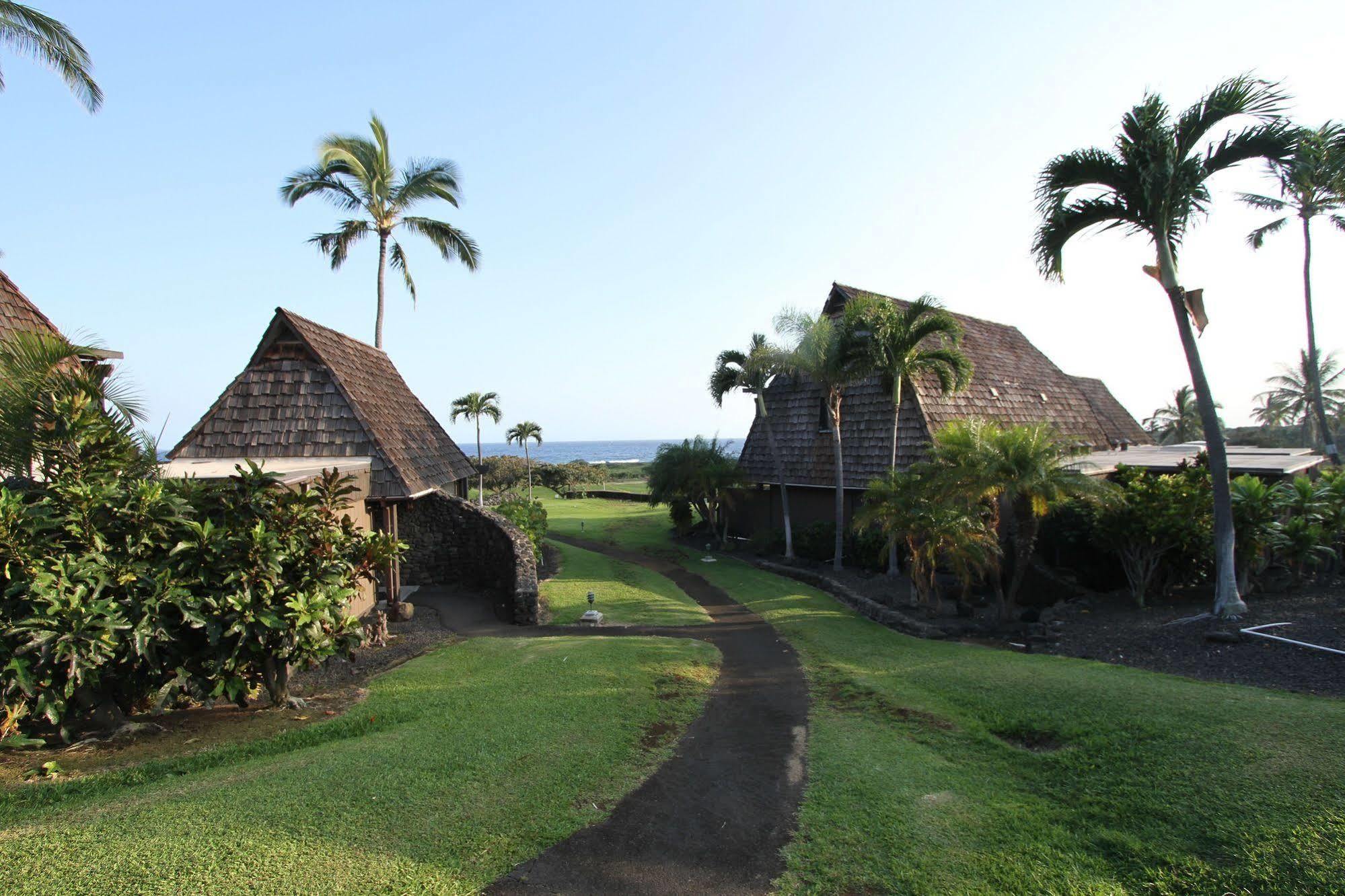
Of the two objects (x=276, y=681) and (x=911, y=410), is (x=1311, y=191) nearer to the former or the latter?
(x=911, y=410)

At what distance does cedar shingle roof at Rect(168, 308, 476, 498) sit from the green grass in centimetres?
392

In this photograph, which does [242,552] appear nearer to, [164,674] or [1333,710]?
[164,674]

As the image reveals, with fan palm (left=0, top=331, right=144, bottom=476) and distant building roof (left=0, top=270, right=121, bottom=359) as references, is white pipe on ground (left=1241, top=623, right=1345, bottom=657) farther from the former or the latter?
distant building roof (left=0, top=270, right=121, bottom=359)

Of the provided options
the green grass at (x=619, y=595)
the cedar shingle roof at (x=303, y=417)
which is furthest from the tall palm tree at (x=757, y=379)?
the cedar shingle roof at (x=303, y=417)

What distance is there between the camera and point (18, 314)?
433 inches

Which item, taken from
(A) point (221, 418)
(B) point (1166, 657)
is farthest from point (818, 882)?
(A) point (221, 418)

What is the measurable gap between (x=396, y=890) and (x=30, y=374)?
6.43 m

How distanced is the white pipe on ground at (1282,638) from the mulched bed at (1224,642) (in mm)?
54

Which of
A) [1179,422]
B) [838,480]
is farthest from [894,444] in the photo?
[1179,422]

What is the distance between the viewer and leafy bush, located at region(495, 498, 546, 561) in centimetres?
1931

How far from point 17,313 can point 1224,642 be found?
18.9 m

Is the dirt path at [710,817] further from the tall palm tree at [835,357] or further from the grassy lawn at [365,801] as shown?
the tall palm tree at [835,357]

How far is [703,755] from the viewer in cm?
680

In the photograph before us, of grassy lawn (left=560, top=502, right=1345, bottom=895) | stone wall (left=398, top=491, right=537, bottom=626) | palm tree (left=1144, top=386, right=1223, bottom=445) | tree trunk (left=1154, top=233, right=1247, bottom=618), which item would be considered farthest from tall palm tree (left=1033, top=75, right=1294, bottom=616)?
palm tree (left=1144, top=386, right=1223, bottom=445)
